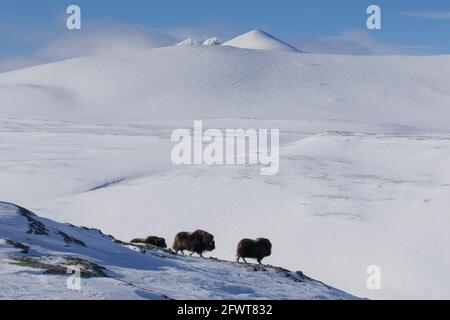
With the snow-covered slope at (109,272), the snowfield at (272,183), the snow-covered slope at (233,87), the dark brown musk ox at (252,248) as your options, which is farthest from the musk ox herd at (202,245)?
the snow-covered slope at (233,87)

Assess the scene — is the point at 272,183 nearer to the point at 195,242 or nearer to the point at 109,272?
the point at 195,242

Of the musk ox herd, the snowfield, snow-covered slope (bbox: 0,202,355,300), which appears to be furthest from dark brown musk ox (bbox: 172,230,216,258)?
the snowfield

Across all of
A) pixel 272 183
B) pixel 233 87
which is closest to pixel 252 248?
pixel 272 183

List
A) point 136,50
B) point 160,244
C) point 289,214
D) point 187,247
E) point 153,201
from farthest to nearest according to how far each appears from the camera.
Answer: point 136,50 < point 153,201 < point 289,214 < point 160,244 < point 187,247

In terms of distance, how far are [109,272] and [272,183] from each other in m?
21.3

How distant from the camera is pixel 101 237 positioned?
11.9m

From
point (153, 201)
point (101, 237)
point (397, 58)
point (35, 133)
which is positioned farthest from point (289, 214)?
point (397, 58)

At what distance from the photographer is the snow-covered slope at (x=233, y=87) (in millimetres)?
74688

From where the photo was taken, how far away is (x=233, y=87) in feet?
276

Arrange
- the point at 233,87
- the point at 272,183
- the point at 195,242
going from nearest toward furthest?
the point at 195,242 → the point at 272,183 → the point at 233,87

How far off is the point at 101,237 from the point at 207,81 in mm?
74912

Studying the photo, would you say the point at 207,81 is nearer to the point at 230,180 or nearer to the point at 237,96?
the point at 237,96

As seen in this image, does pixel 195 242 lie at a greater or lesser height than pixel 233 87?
lesser

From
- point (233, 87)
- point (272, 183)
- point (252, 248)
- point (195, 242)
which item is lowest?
point (252, 248)
